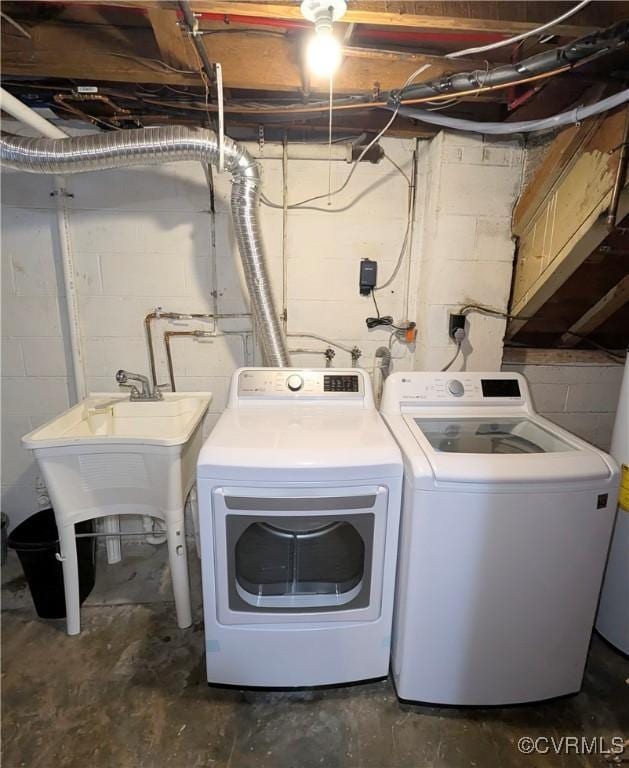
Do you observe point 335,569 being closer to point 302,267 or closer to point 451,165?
point 302,267

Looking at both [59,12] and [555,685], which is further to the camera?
[555,685]

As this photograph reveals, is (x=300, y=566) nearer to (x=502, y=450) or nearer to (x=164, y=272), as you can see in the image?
(x=502, y=450)

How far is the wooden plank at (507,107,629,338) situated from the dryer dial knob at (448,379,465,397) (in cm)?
62

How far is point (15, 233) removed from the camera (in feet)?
6.84

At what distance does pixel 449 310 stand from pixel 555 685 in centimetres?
160

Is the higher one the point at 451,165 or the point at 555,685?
the point at 451,165

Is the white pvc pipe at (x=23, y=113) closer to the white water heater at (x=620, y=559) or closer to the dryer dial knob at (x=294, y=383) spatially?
the dryer dial knob at (x=294, y=383)

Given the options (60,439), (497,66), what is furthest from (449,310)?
(60,439)

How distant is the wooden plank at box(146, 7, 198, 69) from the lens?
122cm

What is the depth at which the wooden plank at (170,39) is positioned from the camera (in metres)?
1.22

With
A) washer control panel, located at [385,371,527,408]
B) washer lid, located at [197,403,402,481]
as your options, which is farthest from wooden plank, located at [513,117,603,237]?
washer lid, located at [197,403,402,481]

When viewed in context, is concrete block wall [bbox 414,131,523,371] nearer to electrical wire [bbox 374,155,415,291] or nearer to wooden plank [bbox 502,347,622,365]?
electrical wire [bbox 374,155,415,291]

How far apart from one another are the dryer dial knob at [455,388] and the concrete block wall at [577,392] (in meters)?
0.73

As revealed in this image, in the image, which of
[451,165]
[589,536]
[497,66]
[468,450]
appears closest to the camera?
[589,536]
